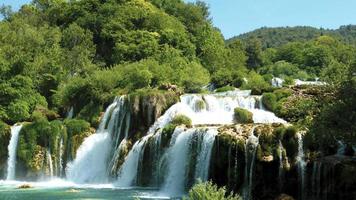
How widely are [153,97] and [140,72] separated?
411 inches

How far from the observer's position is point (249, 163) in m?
28.9

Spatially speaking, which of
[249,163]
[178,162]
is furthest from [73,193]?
[249,163]

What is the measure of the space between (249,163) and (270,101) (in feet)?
46.9

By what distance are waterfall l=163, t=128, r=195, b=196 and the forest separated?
738cm

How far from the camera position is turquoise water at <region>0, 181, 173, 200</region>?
104 feet

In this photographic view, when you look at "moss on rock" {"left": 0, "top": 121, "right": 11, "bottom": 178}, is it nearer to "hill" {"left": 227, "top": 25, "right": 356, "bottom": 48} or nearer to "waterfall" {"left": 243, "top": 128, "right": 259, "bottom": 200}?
"waterfall" {"left": 243, "top": 128, "right": 259, "bottom": 200}

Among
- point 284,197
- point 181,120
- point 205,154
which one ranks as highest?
point 181,120

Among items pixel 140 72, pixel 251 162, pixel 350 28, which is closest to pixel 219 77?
pixel 140 72

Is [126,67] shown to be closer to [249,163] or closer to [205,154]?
[205,154]

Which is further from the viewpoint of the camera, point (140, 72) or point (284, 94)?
point (140, 72)

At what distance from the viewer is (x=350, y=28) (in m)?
198

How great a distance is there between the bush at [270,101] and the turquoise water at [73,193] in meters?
12.6

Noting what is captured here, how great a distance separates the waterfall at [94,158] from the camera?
135 ft

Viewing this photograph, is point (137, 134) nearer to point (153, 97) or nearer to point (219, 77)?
point (153, 97)
